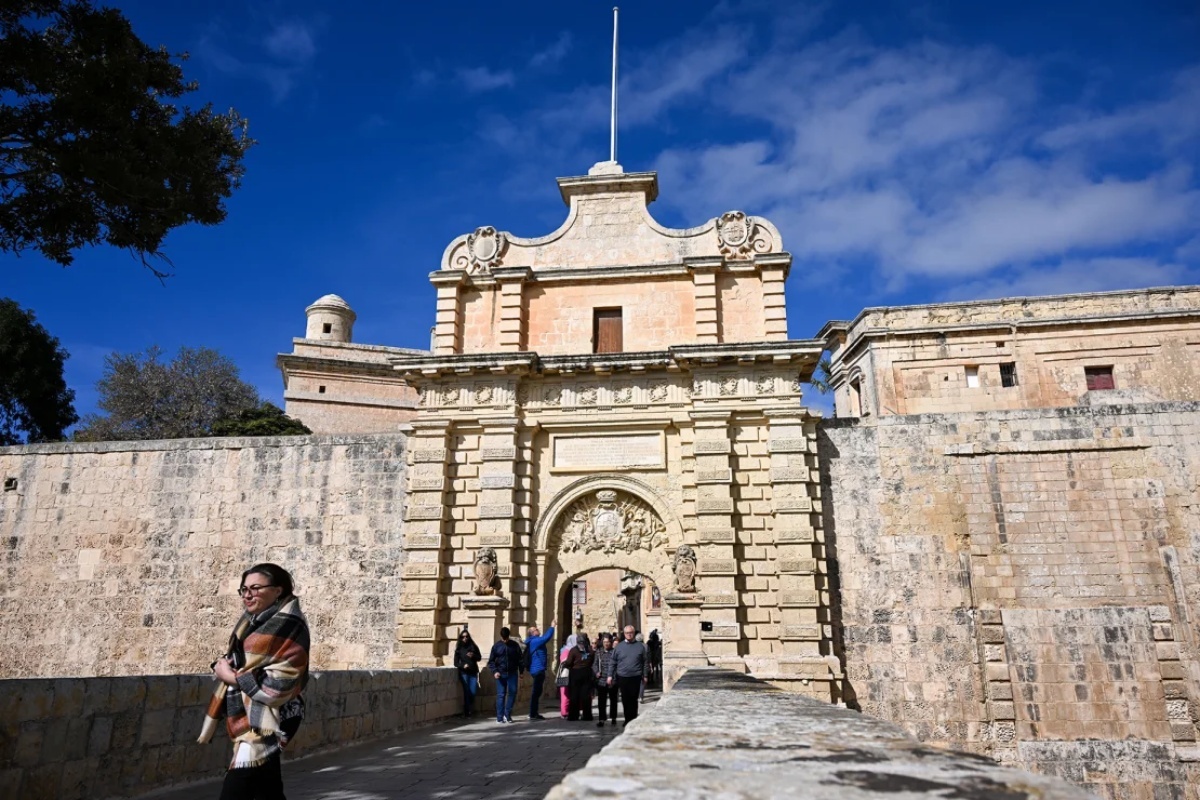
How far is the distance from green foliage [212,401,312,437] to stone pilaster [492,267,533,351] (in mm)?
11682

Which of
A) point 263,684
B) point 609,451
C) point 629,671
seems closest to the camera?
point 263,684

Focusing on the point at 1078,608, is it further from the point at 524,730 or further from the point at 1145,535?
the point at 524,730

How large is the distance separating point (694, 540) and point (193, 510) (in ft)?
31.4

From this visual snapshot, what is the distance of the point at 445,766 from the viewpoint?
24.8 feet

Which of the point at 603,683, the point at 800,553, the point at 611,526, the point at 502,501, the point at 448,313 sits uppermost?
the point at 448,313

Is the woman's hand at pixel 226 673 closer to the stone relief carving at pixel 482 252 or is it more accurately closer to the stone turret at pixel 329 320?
the stone relief carving at pixel 482 252

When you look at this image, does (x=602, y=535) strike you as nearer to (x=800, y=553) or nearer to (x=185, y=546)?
(x=800, y=553)

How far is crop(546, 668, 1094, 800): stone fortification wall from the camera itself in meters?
1.68

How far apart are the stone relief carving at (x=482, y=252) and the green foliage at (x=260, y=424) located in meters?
11.2

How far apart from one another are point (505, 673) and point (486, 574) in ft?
8.44

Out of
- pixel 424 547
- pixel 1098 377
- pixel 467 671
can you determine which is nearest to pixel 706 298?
pixel 424 547

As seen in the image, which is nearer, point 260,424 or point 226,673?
point 226,673

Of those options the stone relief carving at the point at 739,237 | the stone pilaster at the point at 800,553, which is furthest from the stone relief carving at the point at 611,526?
the stone relief carving at the point at 739,237

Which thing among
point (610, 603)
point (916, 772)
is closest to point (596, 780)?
point (916, 772)
